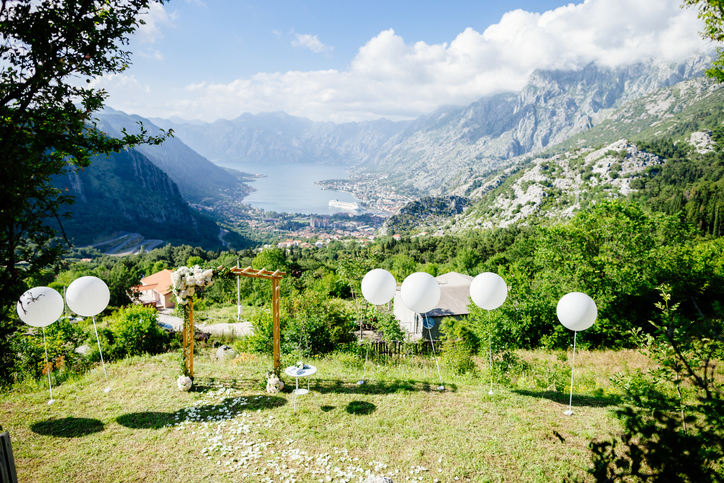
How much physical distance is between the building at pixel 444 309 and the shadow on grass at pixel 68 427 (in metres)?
13.9

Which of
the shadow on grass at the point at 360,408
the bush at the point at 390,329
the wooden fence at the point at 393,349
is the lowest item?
the wooden fence at the point at 393,349

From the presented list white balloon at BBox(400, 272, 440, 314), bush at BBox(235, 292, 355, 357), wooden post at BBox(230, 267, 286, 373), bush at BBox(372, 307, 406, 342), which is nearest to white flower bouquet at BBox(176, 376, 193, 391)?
wooden post at BBox(230, 267, 286, 373)

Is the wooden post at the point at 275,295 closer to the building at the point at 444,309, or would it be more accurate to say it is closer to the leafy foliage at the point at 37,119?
the leafy foliage at the point at 37,119

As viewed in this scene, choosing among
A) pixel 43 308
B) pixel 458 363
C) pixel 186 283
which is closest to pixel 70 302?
pixel 43 308

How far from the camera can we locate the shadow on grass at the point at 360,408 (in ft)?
22.8

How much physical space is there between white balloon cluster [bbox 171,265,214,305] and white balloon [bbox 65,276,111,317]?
174 cm

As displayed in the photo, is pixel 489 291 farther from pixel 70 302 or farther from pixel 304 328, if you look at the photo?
pixel 70 302

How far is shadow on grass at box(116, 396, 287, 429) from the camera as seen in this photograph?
6.65m

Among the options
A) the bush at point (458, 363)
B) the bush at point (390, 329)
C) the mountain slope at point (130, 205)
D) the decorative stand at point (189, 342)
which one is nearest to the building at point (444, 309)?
the bush at point (390, 329)

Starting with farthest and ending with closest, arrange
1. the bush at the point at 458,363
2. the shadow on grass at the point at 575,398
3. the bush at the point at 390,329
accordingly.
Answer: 1. the bush at the point at 390,329
2. the bush at the point at 458,363
3. the shadow on grass at the point at 575,398

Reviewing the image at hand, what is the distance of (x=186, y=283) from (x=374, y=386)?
524cm

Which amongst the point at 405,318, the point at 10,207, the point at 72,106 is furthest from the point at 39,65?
the point at 405,318

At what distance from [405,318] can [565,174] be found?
417 feet

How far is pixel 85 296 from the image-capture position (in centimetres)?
805
